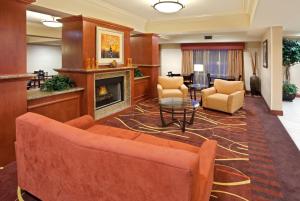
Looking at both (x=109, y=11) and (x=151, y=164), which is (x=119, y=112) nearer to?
(x=109, y=11)

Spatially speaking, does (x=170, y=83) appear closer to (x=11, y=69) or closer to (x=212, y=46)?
(x=212, y=46)

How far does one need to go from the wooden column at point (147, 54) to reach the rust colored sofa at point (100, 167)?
5919 mm

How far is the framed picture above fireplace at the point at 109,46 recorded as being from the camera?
16.4ft

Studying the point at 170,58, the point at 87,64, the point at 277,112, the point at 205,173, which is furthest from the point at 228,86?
the point at 170,58

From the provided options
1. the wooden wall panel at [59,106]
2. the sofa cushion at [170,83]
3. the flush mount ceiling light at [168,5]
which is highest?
the flush mount ceiling light at [168,5]

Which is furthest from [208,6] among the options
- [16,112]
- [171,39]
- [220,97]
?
[16,112]

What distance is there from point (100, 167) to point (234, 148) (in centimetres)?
264

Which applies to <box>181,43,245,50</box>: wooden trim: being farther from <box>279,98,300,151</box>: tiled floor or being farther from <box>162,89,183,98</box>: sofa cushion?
<box>162,89,183,98</box>: sofa cushion

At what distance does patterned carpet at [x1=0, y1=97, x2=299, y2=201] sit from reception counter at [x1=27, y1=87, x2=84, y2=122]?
35.6 inches

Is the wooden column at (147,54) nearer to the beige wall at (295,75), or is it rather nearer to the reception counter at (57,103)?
the reception counter at (57,103)

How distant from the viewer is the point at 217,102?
5.85 m

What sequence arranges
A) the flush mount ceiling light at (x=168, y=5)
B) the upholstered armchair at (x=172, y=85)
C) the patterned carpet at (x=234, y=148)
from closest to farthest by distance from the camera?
the patterned carpet at (x=234, y=148) → the flush mount ceiling light at (x=168, y=5) → the upholstered armchair at (x=172, y=85)

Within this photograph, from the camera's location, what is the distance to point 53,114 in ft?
13.0

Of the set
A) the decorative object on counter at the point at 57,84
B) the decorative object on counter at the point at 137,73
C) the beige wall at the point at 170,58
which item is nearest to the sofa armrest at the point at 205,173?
the decorative object on counter at the point at 57,84
